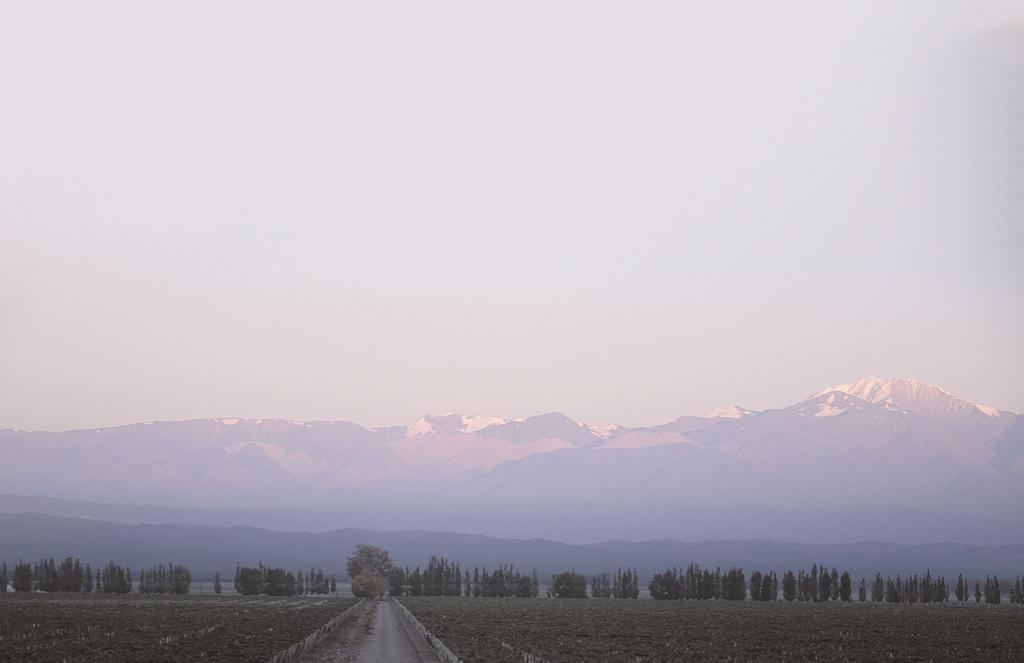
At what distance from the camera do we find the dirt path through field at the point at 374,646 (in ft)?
175

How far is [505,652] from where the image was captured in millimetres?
57219

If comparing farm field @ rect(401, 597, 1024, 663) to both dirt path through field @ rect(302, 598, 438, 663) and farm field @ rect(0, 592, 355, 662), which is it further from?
farm field @ rect(0, 592, 355, 662)

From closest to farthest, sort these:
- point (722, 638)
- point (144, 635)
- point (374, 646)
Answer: point (374, 646) → point (144, 635) → point (722, 638)

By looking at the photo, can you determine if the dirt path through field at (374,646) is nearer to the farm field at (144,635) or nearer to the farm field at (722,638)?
the farm field at (722,638)

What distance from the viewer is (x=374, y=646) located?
63062mm

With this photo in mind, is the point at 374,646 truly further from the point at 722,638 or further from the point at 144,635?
the point at 722,638

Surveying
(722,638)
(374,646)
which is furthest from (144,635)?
(722,638)

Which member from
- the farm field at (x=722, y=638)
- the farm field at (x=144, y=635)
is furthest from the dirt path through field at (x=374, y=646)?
the farm field at (x=144, y=635)

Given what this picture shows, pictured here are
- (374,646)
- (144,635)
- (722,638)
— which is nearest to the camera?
(374,646)

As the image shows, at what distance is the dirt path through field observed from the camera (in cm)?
5341

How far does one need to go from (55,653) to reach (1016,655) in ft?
171

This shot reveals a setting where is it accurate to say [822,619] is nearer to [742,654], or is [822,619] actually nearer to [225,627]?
[742,654]

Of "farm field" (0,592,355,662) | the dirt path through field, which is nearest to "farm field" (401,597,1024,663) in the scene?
the dirt path through field

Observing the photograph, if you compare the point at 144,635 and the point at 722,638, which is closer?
the point at 144,635
